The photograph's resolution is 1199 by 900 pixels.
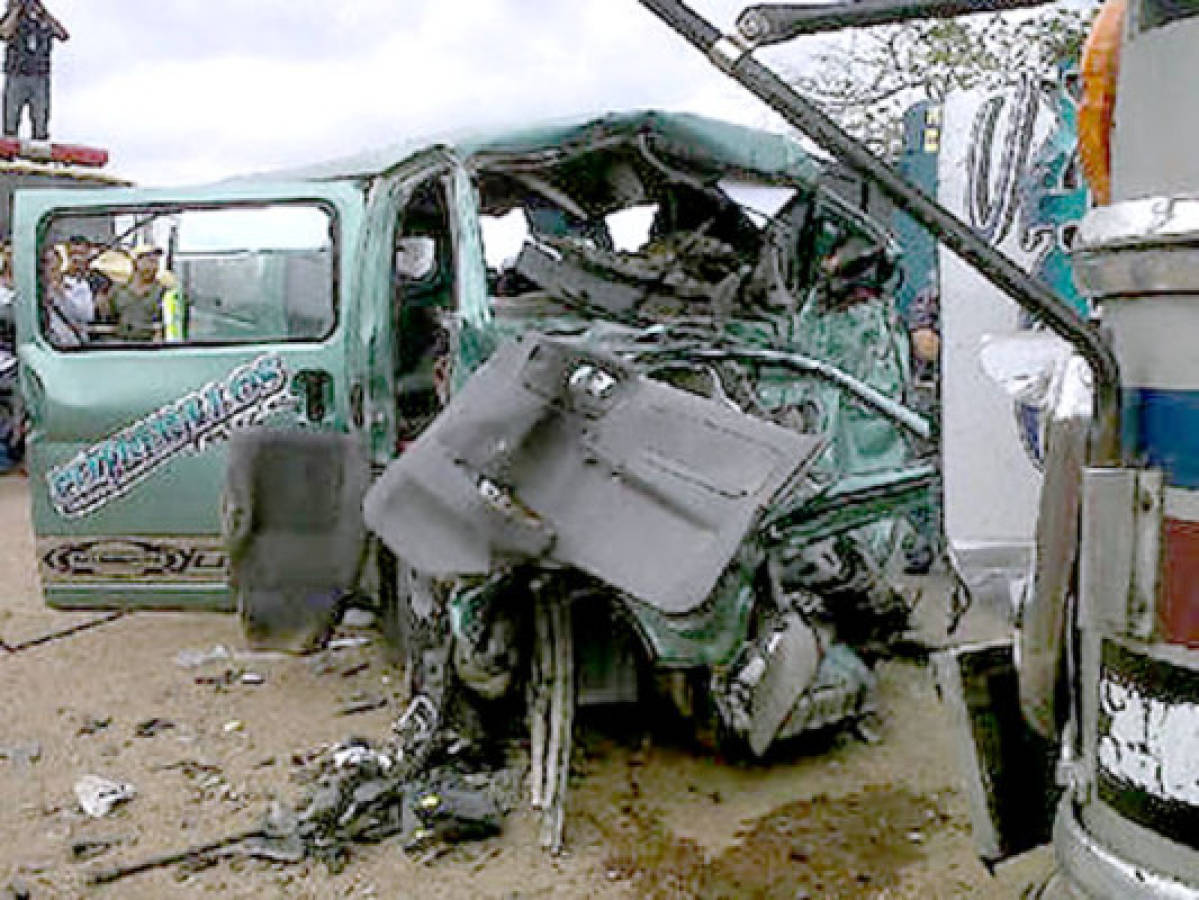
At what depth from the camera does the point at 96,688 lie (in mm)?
5617

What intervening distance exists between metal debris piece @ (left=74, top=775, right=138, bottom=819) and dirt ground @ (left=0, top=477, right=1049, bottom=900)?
0.04 metres

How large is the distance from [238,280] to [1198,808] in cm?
443

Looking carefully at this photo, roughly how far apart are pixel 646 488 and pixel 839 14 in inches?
69.2

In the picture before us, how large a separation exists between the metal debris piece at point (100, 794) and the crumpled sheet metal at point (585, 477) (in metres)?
1.36

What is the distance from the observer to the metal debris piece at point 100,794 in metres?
4.31

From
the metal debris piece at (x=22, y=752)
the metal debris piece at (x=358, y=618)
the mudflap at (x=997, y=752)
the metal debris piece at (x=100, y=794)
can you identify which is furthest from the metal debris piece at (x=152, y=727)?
the mudflap at (x=997, y=752)

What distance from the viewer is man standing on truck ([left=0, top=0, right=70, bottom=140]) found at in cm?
1357

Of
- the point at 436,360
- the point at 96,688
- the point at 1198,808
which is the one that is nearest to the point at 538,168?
the point at 436,360

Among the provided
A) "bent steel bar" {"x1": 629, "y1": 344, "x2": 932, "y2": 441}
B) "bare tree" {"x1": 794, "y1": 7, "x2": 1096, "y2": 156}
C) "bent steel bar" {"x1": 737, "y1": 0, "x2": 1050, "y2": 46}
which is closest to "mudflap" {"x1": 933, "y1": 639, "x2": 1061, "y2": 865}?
"bent steel bar" {"x1": 737, "y1": 0, "x2": 1050, "y2": 46}

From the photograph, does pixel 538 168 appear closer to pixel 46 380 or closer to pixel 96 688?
pixel 46 380

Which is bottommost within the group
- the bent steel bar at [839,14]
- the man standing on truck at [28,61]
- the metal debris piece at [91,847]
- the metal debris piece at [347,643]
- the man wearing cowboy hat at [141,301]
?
the metal debris piece at [91,847]

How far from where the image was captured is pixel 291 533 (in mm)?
4891

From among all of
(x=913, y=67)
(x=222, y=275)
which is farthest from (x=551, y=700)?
(x=913, y=67)

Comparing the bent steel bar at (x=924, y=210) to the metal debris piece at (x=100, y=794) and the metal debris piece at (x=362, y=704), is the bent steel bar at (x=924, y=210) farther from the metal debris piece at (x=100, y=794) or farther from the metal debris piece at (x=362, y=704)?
the metal debris piece at (x=362, y=704)
